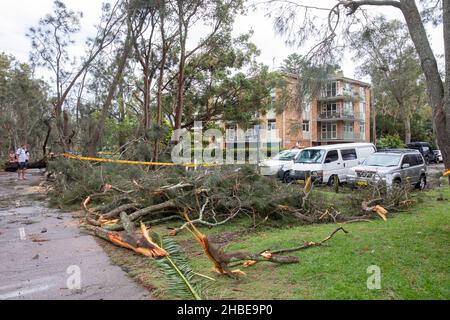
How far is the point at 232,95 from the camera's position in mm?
24766

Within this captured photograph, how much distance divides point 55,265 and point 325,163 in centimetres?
1272

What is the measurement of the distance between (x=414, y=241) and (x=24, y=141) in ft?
131

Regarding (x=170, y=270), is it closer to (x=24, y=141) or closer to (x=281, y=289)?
(x=281, y=289)

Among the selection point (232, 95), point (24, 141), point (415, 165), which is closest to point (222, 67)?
point (232, 95)

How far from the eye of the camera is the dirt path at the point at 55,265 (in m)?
4.36

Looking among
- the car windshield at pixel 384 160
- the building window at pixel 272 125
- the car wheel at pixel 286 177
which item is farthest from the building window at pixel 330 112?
the car windshield at pixel 384 160

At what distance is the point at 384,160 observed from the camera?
47.8ft

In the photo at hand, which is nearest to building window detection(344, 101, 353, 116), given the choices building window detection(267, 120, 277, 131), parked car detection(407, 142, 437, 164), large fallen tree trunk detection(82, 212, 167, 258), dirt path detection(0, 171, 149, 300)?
building window detection(267, 120, 277, 131)

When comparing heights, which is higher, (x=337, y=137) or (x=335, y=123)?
(x=335, y=123)

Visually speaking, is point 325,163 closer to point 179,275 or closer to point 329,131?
point 179,275

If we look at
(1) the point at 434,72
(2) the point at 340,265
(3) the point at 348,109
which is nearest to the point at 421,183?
(1) the point at 434,72

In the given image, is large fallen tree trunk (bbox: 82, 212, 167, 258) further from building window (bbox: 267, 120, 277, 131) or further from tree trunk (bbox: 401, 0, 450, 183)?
building window (bbox: 267, 120, 277, 131)

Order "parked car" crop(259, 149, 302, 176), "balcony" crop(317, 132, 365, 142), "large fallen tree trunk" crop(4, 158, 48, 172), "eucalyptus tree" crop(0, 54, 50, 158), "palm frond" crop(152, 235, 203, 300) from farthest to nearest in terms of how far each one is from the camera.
Result: "balcony" crop(317, 132, 365, 142) → "eucalyptus tree" crop(0, 54, 50, 158) → "large fallen tree trunk" crop(4, 158, 48, 172) → "parked car" crop(259, 149, 302, 176) → "palm frond" crop(152, 235, 203, 300)

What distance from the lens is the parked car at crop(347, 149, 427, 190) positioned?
13.5 metres
